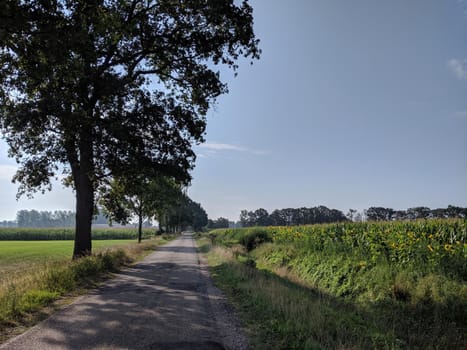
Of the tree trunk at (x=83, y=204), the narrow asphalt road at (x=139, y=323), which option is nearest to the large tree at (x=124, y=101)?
the tree trunk at (x=83, y=204)

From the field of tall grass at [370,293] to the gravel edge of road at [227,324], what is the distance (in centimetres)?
25

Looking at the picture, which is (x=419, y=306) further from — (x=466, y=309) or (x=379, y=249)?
(x=379, y=249)

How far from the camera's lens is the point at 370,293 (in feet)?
33.8

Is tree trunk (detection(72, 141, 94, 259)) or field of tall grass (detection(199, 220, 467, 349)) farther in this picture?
tree trunk (detection(72, 141, 94, 259))

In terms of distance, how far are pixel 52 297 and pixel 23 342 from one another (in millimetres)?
3359

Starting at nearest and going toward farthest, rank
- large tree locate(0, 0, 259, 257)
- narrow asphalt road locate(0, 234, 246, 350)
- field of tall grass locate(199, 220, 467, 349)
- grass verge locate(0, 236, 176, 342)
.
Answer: narrow asphalt road locate(0, 234, 246, 350) → field of tall grass locate(199, 220, 467, 349) → grass verge locate(0, 236, 176, 342) → large tree locate(0, 0, 259, 257)

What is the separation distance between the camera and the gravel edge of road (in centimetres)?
541

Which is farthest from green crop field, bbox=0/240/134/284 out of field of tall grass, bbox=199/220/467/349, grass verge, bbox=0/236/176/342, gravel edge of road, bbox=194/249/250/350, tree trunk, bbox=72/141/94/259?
field of tall grass, bbox=199/220/467/349

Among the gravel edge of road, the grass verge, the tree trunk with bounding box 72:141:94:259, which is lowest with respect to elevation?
the gravel edge of road

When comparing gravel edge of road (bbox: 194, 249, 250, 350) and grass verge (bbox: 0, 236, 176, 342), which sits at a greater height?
grass verge (bbox: 0, 236, 176, 342)

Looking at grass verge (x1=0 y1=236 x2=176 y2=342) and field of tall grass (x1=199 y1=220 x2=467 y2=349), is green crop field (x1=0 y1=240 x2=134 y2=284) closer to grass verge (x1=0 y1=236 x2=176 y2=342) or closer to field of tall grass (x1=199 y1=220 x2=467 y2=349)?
grass verge (x1=0 y1=236 x2=176 y2=342)

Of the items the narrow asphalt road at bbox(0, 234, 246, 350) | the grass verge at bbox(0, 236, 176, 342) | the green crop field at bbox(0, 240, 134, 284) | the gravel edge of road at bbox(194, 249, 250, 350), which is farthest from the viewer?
the green crop field at bbox(0, 240, 134, 284)

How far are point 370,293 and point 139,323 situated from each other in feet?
23.5

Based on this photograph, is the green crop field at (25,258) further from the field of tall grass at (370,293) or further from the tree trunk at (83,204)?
the field of tall grass at (370,293)
